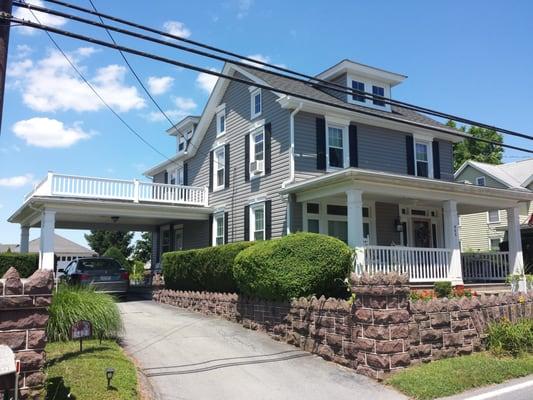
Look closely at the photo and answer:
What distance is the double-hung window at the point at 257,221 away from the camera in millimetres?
18406

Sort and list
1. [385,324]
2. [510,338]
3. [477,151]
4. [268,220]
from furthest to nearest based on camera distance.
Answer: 1. [477,151]
2. [268,220]
3. [510,338]
4. [385,324]

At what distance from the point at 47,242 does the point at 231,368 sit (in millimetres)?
11487

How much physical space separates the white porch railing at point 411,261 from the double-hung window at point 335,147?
4.08 meters

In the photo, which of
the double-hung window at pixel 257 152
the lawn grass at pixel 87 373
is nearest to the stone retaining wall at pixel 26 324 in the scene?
the lawn grass at pixel 87 373

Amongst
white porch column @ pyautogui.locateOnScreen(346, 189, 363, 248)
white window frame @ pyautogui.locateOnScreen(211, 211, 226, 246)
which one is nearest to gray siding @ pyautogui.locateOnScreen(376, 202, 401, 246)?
white porch column @ pyautogui.locateOnScreen(346, 189, 363, 248)

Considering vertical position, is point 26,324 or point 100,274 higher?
point 100,274

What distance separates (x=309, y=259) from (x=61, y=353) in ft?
17.3

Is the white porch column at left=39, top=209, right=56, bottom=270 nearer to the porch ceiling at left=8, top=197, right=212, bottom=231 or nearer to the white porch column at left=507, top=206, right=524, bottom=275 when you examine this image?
the porch ceiling at left=8, top=197, right=212, bottom=231

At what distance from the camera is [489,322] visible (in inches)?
395

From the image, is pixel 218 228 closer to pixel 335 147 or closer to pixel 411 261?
pixel 335 147

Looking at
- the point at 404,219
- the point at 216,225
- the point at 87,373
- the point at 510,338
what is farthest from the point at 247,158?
the point at 87,373

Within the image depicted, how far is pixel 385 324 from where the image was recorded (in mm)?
8430

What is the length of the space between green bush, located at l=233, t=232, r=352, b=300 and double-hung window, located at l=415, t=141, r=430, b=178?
9677 millimetres

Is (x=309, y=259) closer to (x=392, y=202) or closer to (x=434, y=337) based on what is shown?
(x=434, y=337)
